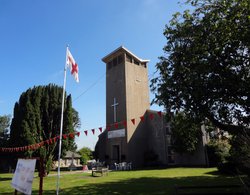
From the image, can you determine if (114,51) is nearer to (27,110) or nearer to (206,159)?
(27,110)

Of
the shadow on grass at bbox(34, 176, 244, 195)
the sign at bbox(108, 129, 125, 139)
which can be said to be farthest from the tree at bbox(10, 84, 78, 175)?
the shadow on grass at bbox(34, 176, 244, 195)

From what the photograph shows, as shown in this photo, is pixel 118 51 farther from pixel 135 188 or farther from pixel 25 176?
pixel 25 176

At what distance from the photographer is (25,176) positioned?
26.4 ft

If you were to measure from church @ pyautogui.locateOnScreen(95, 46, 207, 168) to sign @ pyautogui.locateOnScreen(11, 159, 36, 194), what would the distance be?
23873 mm

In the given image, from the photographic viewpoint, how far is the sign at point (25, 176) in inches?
304

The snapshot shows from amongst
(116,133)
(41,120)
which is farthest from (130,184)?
(116,133)

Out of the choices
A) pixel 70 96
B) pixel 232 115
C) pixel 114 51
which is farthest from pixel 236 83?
pixel 114 51

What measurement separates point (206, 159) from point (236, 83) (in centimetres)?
1956

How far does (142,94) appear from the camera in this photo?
36.4 meters

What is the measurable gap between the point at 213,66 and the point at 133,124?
72.6ft

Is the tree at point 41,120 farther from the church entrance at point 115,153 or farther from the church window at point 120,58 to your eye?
the church window at point 120,58

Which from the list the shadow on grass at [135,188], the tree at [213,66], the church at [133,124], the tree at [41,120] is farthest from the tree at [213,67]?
the church at [133,124]

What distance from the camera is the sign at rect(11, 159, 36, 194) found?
25.3ft

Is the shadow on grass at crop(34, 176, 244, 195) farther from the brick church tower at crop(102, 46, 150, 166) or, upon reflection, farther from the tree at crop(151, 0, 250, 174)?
the brick church tower at crop(102, 46, 150, 166)
